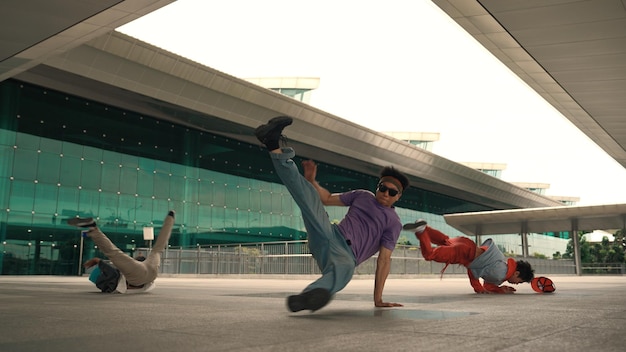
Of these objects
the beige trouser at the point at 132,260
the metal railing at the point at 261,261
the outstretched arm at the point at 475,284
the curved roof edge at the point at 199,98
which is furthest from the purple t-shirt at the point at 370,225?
the curved roof edge at the point at 199,98

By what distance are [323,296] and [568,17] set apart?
8994 millimetres

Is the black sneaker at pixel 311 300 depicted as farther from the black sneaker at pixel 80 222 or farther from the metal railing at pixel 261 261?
the metal railing at pixel 261 261

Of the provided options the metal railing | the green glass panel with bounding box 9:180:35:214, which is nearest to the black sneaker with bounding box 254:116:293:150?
the metal railing

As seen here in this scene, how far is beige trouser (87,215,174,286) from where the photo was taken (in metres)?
7.24

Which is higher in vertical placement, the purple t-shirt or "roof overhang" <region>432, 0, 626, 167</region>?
"roof overhang" <region>432, 0, 626, 167</region>

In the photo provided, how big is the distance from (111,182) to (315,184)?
26877 mm

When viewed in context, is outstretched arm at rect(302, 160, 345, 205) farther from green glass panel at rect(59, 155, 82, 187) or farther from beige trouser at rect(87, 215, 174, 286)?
green glass panel at rect(59, 155, 82, 187)

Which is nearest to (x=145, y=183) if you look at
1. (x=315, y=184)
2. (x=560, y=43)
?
(x=560, y=43)

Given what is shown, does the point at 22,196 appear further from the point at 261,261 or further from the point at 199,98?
the point at 261,261

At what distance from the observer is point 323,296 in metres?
3.98

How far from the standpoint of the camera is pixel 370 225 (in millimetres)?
5023

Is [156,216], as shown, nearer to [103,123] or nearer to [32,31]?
[103,123]

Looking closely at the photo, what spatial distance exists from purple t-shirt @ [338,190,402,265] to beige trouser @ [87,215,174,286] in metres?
3.81

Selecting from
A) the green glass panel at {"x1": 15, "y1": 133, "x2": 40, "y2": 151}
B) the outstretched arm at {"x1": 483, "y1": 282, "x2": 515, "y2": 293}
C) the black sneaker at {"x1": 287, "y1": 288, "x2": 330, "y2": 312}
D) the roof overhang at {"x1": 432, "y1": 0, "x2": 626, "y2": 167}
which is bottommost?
the outstretched arm at {"x1": 483, "y1": 282, "x2": 515, "y2": 293}
